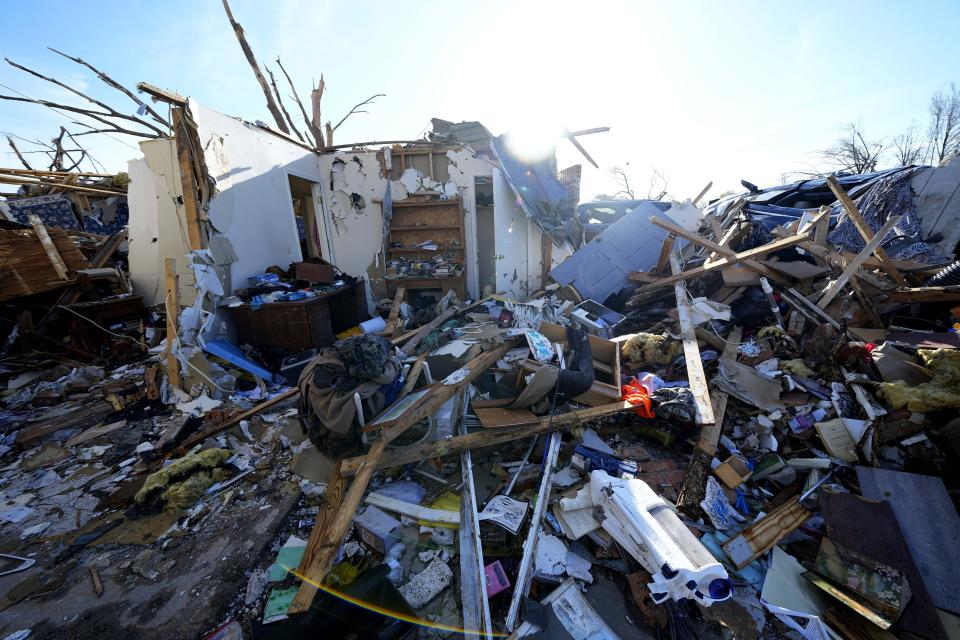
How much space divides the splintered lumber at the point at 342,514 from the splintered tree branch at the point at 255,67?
9.00 meters

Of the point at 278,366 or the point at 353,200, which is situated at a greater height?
the point at 353,200

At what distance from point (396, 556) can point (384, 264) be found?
579 cm

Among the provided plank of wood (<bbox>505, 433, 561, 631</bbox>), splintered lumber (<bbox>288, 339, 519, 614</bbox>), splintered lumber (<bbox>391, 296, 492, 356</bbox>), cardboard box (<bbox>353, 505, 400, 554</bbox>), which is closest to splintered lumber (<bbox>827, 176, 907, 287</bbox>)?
plank of wood (<bbox>505, 433, 561, 631</bbox>)

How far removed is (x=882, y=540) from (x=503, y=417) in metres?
2.45

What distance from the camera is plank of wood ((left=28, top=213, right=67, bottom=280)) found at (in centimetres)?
511

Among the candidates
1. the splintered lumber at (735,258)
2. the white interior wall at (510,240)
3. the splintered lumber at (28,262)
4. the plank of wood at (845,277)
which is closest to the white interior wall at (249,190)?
the splintered lumber at (28,262)

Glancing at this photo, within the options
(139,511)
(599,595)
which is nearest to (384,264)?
(139,511)

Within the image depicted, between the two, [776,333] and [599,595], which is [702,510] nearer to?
[599,595]

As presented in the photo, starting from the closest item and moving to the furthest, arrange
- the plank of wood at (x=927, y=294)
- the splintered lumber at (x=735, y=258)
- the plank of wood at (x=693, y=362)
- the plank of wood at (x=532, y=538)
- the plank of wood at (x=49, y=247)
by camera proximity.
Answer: the plank of wood at (x=532, y=538)
the plank of wood at (x=693, y=362)
the plank of wood at (x=927, y=294)
the splintered lumber at (x=735, y=258)
the plank of wood at (x=49, y=247)

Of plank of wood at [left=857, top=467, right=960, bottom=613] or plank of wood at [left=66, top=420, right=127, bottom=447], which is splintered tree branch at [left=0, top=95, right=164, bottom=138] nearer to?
plank of wood at [left=66, top=420, right=127, bottom=447]

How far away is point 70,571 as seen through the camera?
2168mm

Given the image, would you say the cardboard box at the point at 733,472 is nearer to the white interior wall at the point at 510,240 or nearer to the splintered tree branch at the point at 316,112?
the white interior wall at the point at 510,240

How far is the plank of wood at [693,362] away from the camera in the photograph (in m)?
2.90

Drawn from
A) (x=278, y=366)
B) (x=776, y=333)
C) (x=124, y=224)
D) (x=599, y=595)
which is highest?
(x=124, y=224)
